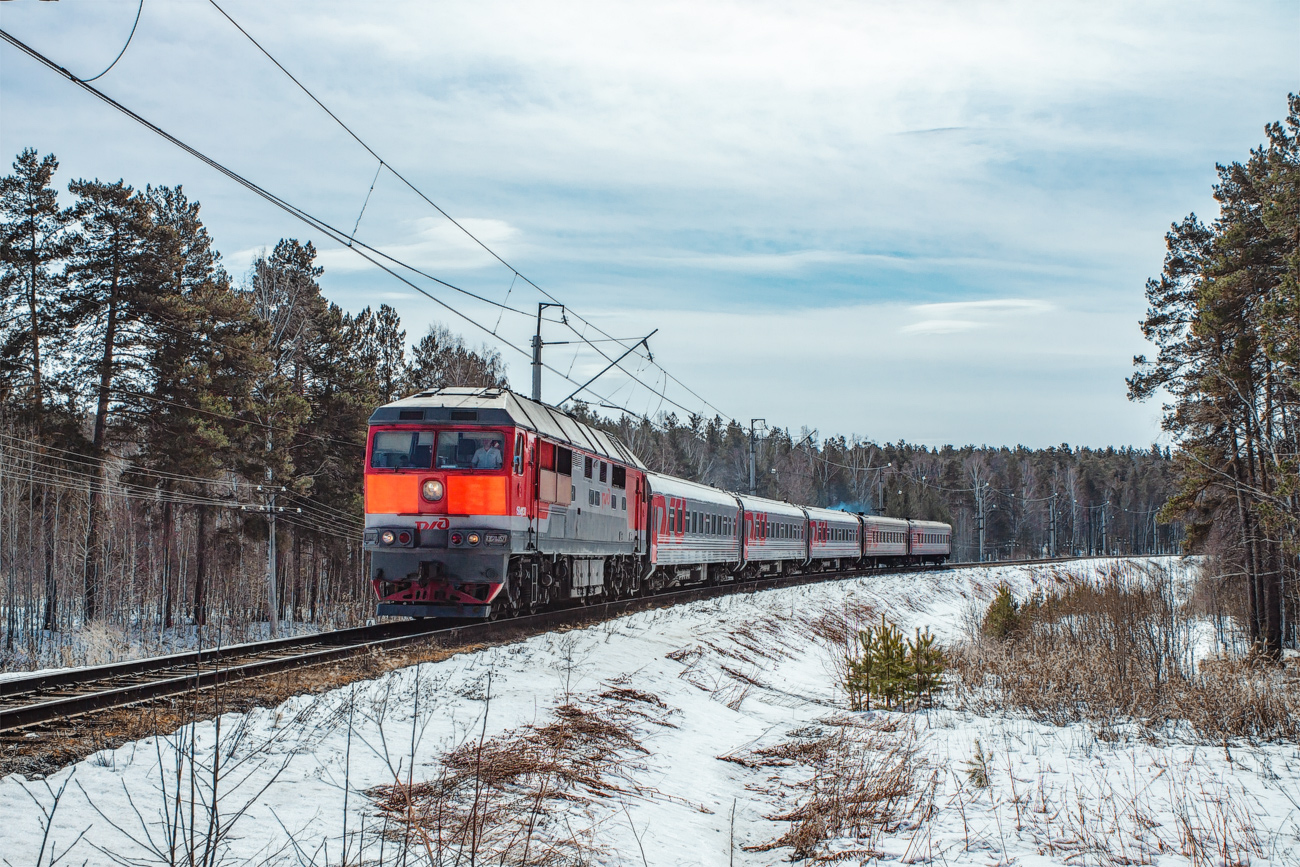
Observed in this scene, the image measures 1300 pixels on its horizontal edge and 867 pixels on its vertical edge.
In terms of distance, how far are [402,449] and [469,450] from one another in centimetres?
111

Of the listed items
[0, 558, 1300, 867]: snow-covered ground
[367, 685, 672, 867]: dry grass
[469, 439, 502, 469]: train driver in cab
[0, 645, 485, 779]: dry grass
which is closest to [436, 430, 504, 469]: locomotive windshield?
[469, 439, 502, 469]: train driver in cab

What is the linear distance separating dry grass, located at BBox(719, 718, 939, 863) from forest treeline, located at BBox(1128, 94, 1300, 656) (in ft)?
39.7

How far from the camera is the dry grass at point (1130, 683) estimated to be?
11883 millimetres

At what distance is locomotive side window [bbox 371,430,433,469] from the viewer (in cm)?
1561

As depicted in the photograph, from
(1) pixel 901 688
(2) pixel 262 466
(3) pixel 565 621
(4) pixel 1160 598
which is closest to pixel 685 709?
(1) pixel 901 688

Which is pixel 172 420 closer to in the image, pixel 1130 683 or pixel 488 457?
pixel 488 457

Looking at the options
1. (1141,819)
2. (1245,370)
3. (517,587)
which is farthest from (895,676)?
(1245,370)

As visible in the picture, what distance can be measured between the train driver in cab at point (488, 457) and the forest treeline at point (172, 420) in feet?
30.9

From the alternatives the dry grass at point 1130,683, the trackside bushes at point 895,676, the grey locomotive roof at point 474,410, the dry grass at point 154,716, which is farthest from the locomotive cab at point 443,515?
the dry grass at point 1130,683

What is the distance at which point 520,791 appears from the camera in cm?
745

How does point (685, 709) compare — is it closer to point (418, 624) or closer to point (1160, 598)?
point (418, 624)

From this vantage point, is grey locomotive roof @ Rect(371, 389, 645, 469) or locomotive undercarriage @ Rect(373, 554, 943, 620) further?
grey locomotive roof @ Rect(371, 389, 645, 469)

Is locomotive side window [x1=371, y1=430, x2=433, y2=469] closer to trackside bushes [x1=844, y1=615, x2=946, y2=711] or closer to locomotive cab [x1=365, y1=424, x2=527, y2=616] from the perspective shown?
locomotive cab [x1=365, y1=424, x2=527, y2=616]

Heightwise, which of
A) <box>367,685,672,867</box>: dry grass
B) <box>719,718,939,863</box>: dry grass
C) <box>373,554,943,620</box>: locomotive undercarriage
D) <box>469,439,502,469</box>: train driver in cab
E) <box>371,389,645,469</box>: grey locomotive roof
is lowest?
<box>719,718,939,863</box>: dry grass
